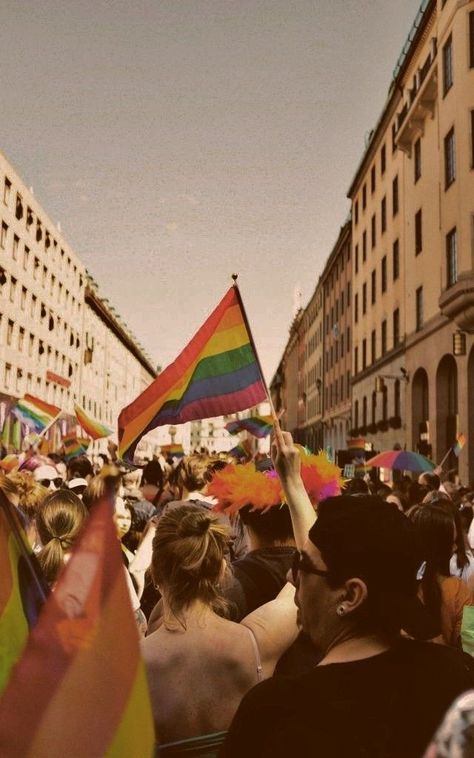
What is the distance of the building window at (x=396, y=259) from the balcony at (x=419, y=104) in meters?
4.47

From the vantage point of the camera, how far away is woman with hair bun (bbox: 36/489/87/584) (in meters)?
4.13

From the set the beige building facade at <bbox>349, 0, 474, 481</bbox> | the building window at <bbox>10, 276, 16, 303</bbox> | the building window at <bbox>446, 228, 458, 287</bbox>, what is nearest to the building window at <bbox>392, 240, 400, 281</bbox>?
the beige building facade at <bbox>349, 0, 474, 481</bbox>

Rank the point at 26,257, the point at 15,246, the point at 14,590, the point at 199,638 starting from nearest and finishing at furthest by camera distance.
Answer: the point at 14,590 → the point at 199,638 → the point at 15,246 → the point at 26,257

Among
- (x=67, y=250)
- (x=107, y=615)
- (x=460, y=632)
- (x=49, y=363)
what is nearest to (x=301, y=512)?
(x=460, y=632)

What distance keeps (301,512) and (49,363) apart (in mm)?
57048

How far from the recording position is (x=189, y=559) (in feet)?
10.2

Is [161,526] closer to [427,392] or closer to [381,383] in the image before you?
[427,392]

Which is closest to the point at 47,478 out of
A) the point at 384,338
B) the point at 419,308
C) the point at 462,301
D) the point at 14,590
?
the point at 14,590

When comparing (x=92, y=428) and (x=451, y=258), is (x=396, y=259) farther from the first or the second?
(x=92, y=428)

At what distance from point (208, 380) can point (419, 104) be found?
27055mm

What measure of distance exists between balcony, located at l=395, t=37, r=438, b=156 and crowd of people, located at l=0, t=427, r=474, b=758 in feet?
87.4

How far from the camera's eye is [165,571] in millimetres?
3121

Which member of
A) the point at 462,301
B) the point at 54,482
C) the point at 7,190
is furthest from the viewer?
the point at 7,190

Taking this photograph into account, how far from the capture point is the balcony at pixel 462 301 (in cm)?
2261
